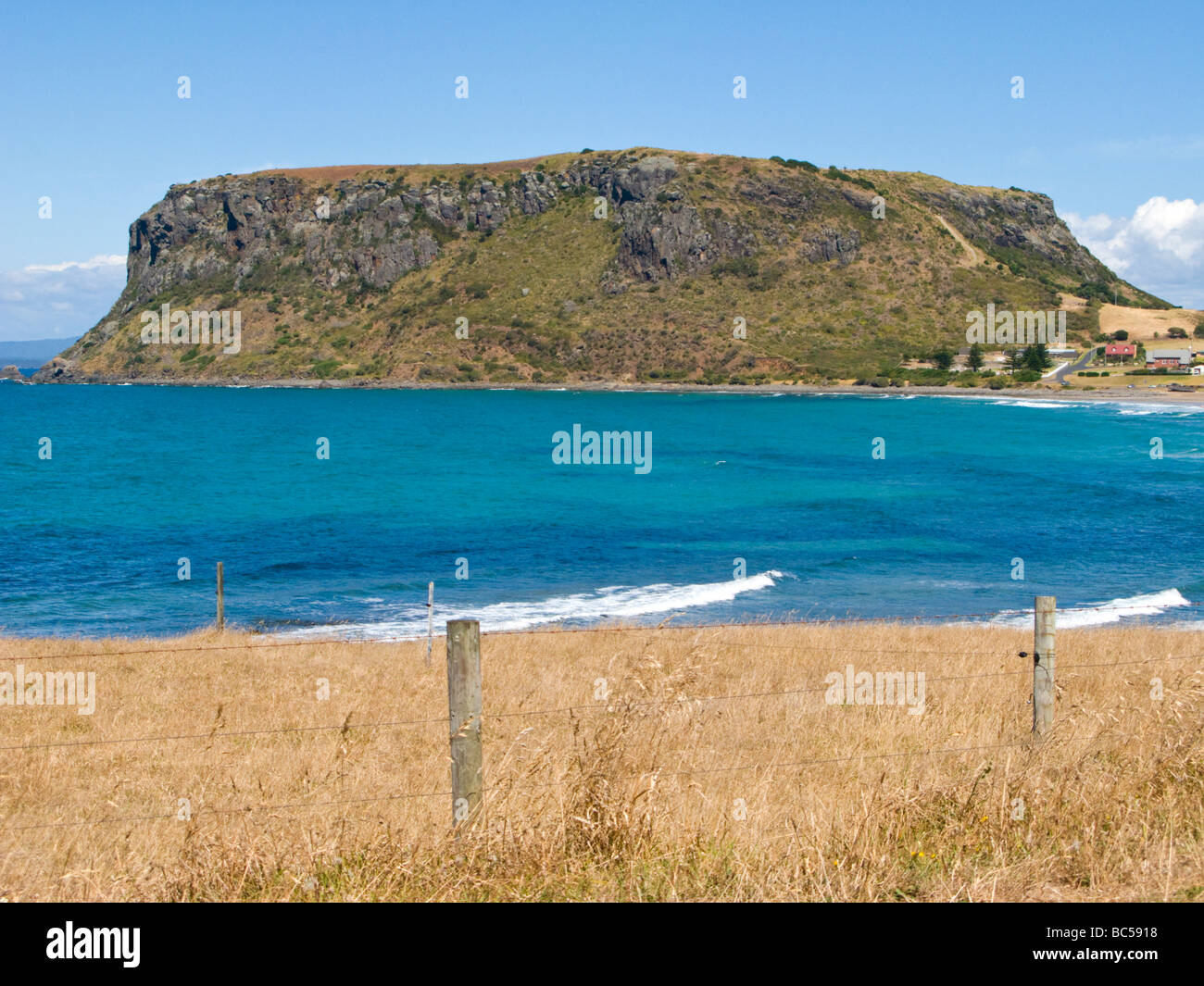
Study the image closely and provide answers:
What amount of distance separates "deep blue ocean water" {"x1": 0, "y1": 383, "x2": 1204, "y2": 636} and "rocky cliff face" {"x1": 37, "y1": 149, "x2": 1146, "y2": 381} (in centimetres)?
6127

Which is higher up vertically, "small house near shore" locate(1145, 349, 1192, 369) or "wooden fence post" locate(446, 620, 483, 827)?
"small house near shore" locate(1145, 349, 1192, 369)

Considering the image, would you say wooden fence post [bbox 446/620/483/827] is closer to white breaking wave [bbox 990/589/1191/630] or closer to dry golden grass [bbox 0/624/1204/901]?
dry golden grass [bbox 0/624/1204/901]

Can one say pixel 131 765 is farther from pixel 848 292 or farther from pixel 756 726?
pixel 848 292

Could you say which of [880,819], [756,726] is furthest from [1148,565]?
[880,819]

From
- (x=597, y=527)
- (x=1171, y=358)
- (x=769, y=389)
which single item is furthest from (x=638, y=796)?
(x=1171, y=358)

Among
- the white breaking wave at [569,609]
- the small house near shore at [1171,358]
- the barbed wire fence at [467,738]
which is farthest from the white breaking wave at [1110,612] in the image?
the small house near shore at [1171,358]

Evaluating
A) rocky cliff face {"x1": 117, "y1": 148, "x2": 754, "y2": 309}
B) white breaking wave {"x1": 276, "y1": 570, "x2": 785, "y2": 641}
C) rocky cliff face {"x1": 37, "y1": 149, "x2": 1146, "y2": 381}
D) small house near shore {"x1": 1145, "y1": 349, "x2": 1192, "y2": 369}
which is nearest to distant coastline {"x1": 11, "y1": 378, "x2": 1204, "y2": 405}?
rocky cliff face {"x1": 37, "y1": 149, "x2": 1146, "y2": 381}

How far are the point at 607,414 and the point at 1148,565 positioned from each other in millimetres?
82021

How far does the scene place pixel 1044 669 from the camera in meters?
8.06

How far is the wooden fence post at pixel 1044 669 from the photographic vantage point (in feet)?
26.4

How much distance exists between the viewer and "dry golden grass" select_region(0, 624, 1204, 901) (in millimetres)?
5199

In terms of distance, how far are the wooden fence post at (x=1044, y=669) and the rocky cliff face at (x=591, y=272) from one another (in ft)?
452

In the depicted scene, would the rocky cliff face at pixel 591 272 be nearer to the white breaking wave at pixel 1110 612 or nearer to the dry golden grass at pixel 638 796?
the white breaking wave at pixel 1110 612

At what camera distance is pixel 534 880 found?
5.19 m
